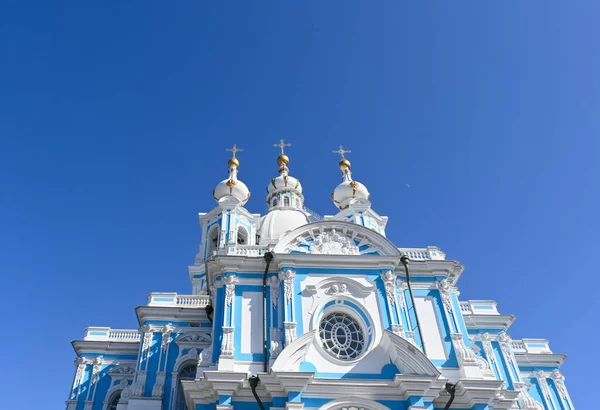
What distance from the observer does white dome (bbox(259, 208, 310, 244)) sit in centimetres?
3209

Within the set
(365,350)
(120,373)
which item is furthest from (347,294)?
(120,373)

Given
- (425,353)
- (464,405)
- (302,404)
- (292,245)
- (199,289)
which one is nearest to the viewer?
(302,404)

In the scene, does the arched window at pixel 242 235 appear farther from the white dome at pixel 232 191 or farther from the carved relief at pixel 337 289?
the carved relief at pixel 337 289

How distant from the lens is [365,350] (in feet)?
57.3

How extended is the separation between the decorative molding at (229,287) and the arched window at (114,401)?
8.31 m

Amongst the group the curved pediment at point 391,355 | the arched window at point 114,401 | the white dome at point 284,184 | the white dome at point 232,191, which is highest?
the white dome at point 284,184

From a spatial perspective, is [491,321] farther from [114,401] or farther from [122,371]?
[114,401]

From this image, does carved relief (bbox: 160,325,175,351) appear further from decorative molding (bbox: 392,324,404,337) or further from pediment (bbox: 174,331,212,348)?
decorative molding (bbox: 392,324,404,337)

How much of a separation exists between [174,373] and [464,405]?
11.5 metres

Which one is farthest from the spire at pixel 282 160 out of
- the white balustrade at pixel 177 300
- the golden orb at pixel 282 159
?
the white balustrade at pixel 177 300

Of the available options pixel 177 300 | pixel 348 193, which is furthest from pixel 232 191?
pixel 177 300

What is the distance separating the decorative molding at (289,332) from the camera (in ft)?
56.4

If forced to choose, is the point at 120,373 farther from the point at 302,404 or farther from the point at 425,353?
the point at 425,353

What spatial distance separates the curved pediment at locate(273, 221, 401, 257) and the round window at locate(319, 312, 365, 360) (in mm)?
2668
